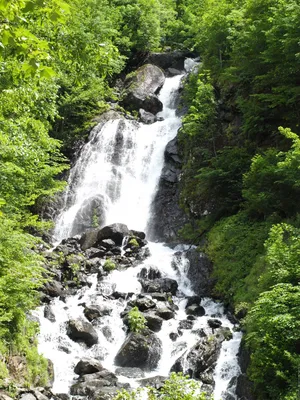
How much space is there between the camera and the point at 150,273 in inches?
656

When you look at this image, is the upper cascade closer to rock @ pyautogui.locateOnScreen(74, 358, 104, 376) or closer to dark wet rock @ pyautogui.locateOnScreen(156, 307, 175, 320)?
dark wet rock @ pyautogui.locateOnScreen(156, 307, 175, 320)

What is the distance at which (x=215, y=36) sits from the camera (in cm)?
2327

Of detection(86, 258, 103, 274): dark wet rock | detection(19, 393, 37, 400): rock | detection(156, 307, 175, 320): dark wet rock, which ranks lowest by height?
detection(19, 393, 37, 400): rock

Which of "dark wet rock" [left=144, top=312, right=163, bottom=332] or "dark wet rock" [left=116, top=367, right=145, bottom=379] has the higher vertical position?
"dark wet rock" [left=144, top=312, right=163, bottom=332]

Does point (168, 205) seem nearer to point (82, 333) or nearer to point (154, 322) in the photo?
point (154, 322)

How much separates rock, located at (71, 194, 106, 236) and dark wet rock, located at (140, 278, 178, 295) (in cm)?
662

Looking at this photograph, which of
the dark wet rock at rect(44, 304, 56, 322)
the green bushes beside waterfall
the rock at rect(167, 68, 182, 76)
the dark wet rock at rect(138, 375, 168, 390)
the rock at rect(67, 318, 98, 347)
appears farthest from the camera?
the rock at rect(167, 68, 182, 76)

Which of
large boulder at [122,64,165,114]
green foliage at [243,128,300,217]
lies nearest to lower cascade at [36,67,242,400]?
green foliage at [243,128,300,217]

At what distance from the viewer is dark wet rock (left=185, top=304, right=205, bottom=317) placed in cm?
1403

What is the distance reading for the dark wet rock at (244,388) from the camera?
937cm

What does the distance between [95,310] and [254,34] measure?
1223 centimetres

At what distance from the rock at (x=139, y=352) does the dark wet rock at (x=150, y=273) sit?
4335mm

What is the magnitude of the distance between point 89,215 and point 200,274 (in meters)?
8.10

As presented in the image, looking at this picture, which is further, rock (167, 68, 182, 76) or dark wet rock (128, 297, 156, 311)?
rock (167, 68, 182, 76)
